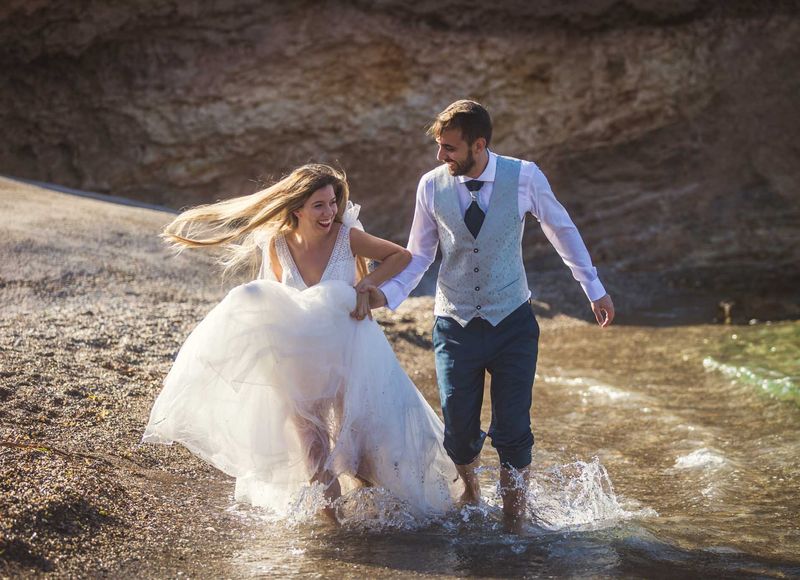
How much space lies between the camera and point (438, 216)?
14.4ft

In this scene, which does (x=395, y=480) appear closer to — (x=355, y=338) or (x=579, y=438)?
(x=355, y=338)

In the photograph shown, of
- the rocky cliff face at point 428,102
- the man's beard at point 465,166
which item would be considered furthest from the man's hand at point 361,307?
the rocky cliff face at point 428,102

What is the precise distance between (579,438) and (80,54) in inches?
310

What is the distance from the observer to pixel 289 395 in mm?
4227

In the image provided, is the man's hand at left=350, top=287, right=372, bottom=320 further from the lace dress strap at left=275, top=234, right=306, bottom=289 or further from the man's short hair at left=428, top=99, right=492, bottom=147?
the man's short hair at left=428, top=99, right=492, bottom=147

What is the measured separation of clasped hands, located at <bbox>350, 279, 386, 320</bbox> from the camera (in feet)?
14.3

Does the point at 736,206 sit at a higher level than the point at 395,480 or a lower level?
higher

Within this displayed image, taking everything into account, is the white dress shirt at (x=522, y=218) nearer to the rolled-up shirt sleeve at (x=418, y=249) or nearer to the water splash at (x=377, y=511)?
the rolled-up shirt sleeve at (x=418, y=249)

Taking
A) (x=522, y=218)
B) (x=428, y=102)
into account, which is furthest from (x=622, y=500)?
(x=428, y=102)

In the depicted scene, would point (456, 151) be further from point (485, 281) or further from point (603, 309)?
point (603, 309)

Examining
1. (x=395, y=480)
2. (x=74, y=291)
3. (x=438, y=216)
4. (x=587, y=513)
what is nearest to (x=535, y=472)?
(x=587, y=513)

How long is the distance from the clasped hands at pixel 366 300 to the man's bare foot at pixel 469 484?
0.79 metres

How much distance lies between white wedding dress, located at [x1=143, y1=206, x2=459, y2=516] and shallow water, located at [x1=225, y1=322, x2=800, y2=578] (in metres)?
0.19

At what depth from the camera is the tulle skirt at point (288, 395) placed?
4.20 m
